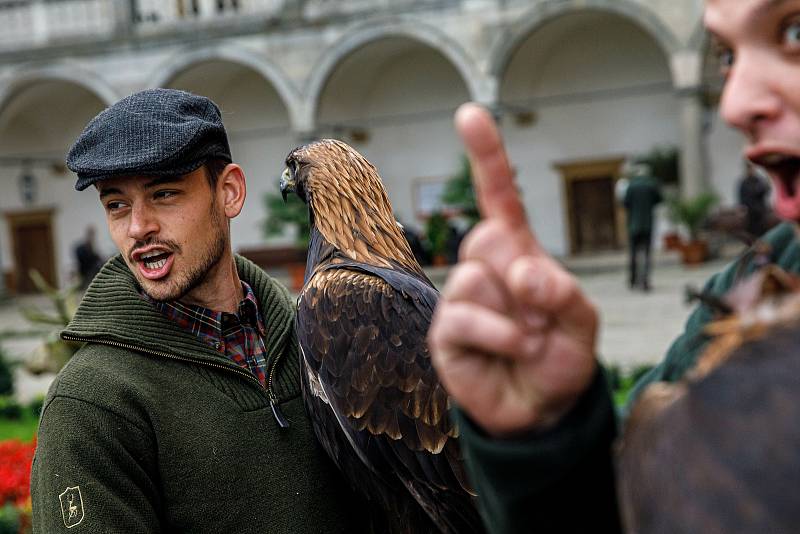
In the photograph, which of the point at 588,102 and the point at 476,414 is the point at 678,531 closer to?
the point at 476,414

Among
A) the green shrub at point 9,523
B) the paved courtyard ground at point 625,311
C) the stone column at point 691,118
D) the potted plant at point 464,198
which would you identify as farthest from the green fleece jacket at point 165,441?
the stone column at point 691,118

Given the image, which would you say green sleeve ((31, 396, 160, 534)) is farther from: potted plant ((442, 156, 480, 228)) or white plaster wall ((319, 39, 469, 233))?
white plaster wall ((319, 39, 469, 233))

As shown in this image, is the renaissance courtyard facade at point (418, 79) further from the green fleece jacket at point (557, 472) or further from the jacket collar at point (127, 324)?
the green fleece jacket at point (557, 472)

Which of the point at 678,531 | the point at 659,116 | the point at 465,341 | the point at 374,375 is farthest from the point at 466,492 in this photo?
the point at 659,116

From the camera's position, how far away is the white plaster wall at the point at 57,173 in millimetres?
24844

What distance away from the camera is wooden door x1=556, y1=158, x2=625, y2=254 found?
2158 cm

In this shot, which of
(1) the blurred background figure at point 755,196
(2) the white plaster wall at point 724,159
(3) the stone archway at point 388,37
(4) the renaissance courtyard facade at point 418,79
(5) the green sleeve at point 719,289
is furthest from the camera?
(2) the white plaster wall at point 724,159

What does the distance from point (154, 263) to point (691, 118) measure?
17.5m

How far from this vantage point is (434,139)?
22562mm

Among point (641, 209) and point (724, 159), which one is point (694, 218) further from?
point (641, 209)

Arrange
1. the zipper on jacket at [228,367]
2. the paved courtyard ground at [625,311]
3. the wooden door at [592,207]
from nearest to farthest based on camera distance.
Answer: the zipper on jacket at [228,367]
the paved courtyard ground at [625,311]
the wooden door at [592,207]

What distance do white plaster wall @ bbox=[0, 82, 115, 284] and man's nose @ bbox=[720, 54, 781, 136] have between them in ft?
81.3

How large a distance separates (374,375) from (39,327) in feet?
54.2

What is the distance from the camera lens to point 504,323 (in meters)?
0.80
